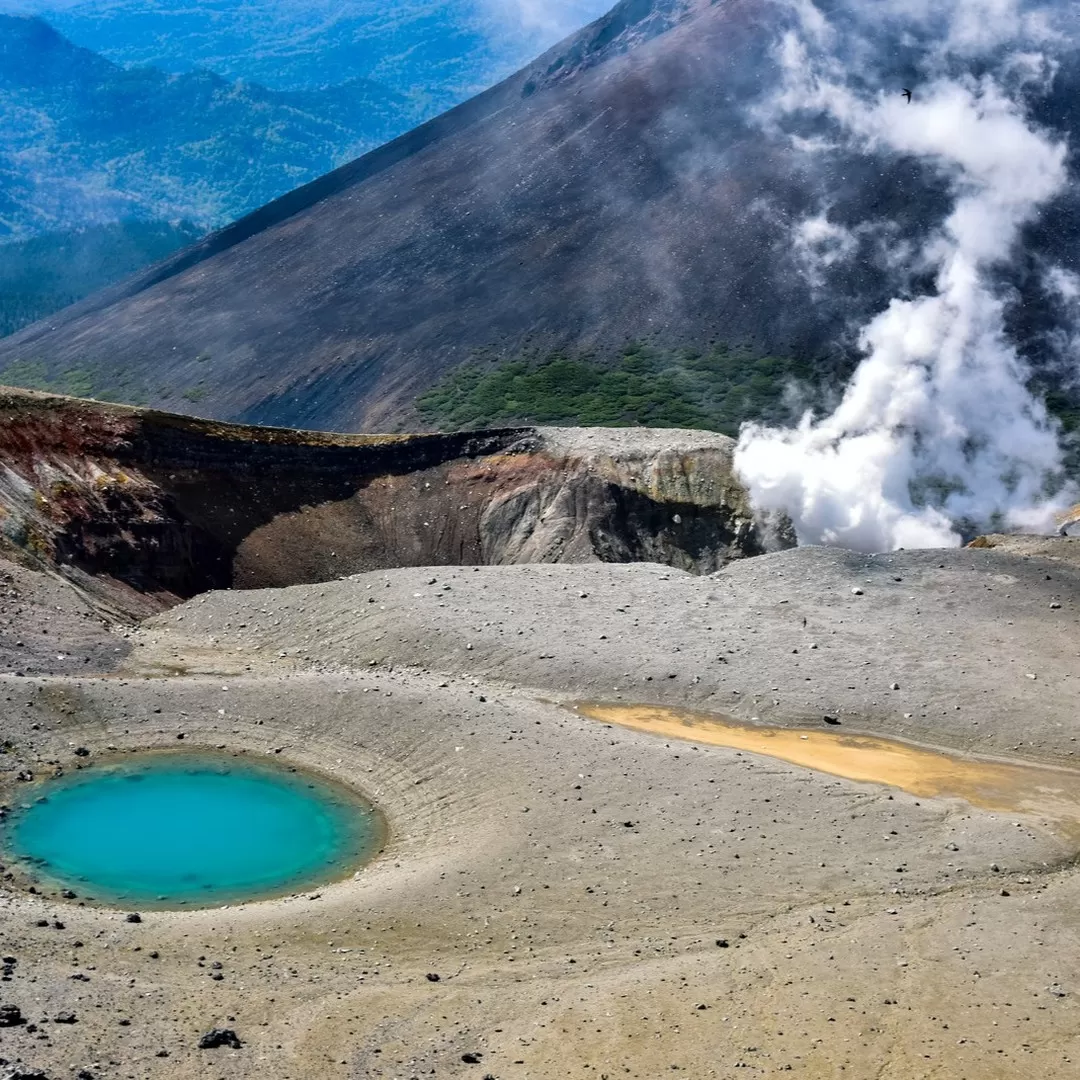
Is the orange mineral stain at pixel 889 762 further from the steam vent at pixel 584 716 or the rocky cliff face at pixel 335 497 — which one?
the rocky cliff face at pixel 335 497

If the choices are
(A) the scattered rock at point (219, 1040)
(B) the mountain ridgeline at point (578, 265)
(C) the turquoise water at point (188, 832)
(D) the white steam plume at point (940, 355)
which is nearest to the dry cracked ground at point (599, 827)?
(A) the scattered rock at point (219, 1040)

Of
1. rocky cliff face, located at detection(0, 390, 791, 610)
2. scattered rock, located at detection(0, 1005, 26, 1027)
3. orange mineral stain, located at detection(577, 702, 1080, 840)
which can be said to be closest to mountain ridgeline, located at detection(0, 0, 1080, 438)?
rocky cliff face, located at detection(0, 390, 791, 610)

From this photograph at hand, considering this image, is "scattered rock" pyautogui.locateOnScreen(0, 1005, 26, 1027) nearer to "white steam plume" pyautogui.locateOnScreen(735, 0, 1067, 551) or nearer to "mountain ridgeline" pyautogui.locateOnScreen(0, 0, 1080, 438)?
"white steam plume" pyautogui.locateOnScreen(735, 0, 1067, 551)

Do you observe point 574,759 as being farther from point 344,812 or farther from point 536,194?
point 536,194

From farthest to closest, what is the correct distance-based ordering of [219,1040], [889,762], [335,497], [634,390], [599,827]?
[634,390]
[335,497]
[889,762]
[599,827]
[219,1040]

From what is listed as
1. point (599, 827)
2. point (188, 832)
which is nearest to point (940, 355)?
point (599, 827)

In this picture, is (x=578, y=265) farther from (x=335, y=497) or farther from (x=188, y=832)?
(x=188, y=832)

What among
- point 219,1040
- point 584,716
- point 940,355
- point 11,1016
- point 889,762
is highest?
point 940,355
